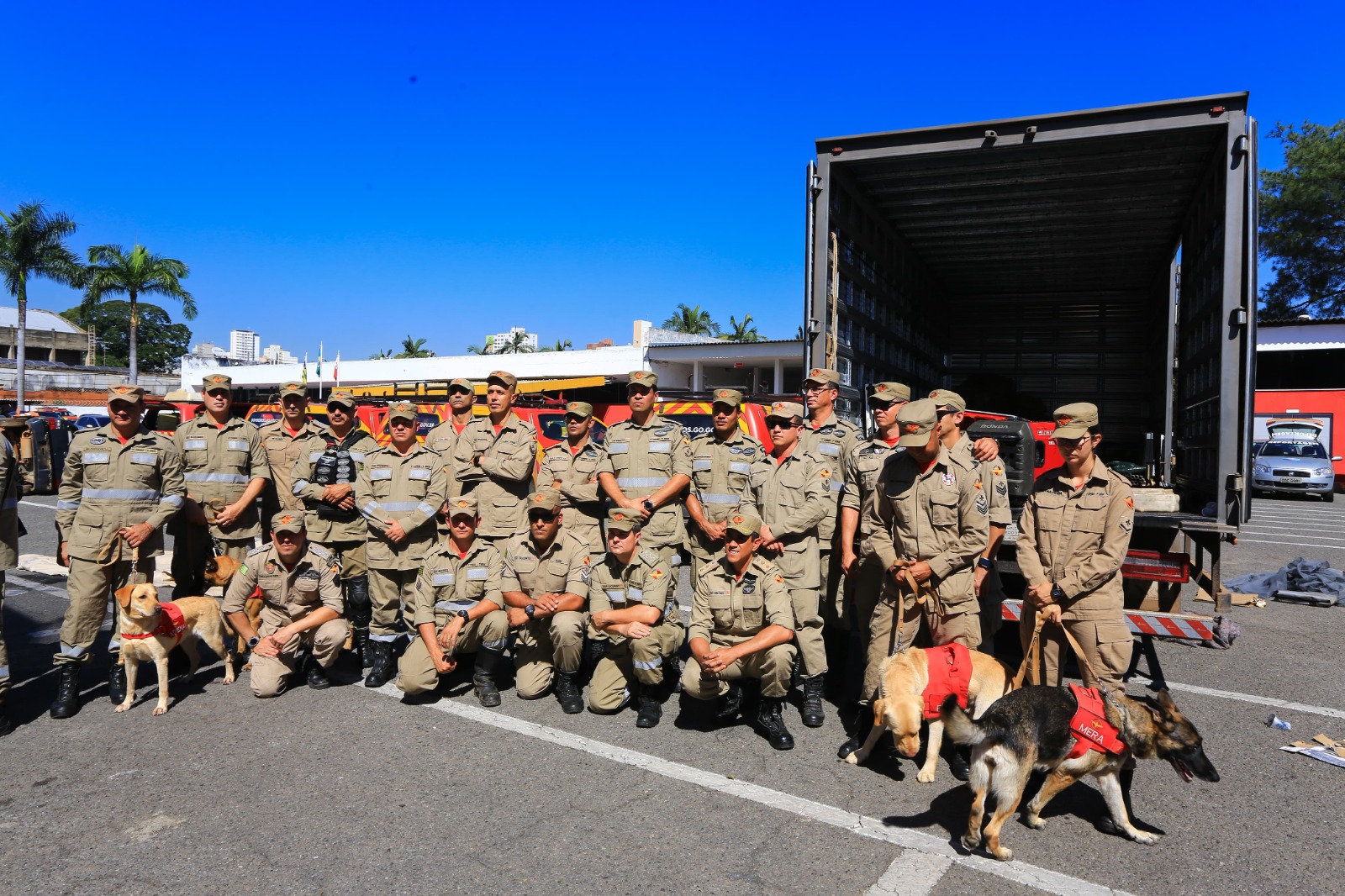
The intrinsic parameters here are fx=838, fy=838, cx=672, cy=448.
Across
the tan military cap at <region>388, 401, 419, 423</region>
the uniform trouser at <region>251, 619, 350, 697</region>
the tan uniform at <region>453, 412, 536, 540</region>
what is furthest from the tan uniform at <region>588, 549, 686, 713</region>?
the tan military cap at <region>388, 401, 419, 423</region>

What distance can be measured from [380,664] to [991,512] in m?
3.67

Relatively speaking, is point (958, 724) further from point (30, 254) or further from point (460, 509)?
point (30, 254)

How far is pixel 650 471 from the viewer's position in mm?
5480

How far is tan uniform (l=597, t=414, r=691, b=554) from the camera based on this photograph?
5453mm

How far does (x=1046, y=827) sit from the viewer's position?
3350 mm

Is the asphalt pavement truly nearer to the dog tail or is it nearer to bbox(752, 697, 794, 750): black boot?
bbox(752, 697, 794, 750): black boot

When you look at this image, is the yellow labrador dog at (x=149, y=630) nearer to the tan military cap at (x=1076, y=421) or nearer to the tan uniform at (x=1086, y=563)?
the tan uniform at (x=1086, y=563)

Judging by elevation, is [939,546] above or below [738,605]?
above

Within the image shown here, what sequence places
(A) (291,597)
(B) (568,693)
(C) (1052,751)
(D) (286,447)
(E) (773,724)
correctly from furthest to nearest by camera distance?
(D) (286,447), (A) (291,597), (B) (568,693), (E) (773,724), (C) (1052,751)

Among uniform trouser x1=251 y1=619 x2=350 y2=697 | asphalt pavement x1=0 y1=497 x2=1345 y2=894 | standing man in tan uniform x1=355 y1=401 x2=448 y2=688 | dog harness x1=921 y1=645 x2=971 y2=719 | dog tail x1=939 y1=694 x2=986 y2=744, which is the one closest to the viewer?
asphalt pavement x1=0 y1=497 x2=1345 y2=894

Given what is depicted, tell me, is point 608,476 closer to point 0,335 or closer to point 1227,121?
point 1227,121

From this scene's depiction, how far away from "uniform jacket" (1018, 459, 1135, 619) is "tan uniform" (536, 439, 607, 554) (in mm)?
2675

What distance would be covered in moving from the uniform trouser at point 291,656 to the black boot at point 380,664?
0.21 m

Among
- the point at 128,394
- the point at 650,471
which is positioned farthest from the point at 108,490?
the point at 650,471
